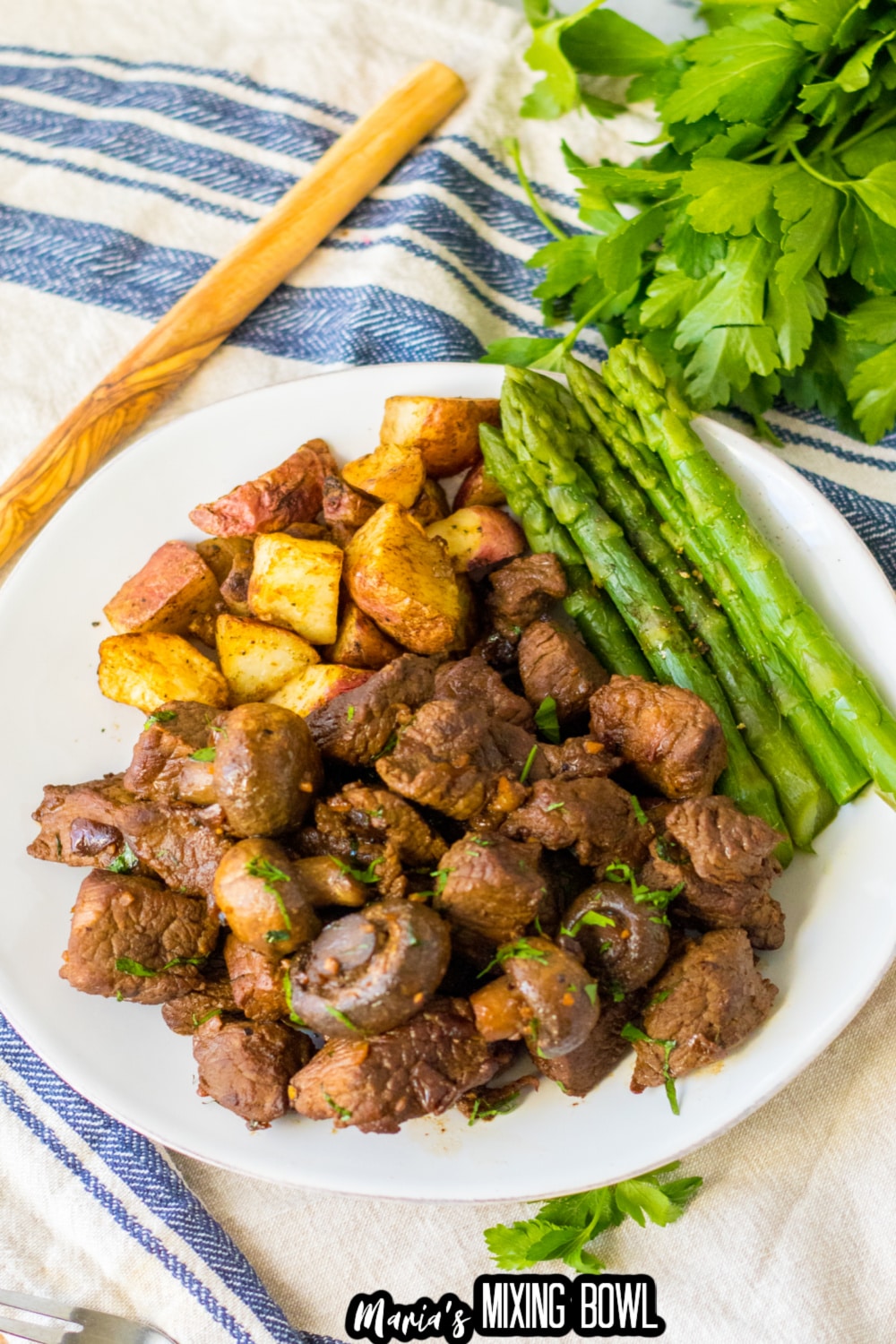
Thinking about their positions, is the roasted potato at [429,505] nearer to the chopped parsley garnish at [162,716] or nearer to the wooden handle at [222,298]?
the chopped parsley garnish at [162,716]

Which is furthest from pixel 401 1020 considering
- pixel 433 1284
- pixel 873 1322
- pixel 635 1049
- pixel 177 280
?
pixel 177 280

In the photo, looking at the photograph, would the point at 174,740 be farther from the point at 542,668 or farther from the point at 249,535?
the point at 542,668

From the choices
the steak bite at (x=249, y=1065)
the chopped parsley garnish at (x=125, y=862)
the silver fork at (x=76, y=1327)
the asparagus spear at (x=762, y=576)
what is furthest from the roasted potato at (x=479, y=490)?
Answer: the silver fork at (x=76, y=1327)

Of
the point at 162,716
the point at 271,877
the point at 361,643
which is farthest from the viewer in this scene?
the point at 361,643

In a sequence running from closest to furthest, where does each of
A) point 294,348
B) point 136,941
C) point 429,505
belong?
point 136,941 → point 429,505 → point 294,348

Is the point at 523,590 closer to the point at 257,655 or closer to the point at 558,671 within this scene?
the point at 558,671

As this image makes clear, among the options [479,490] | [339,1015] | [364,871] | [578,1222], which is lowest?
[578,1222]

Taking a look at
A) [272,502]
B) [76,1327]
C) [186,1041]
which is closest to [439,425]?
[272,502]
